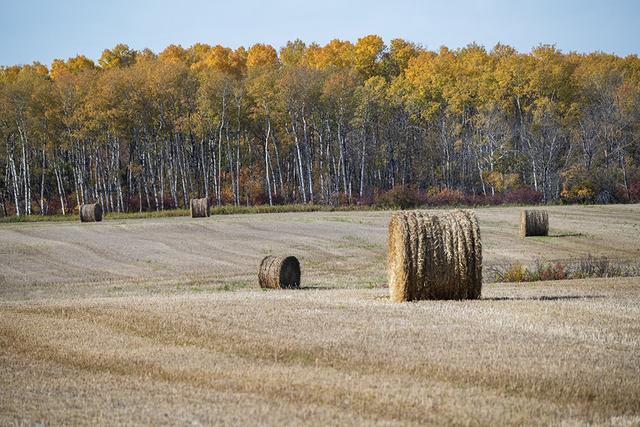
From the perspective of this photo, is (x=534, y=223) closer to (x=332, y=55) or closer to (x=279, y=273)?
(x=279, y=273)

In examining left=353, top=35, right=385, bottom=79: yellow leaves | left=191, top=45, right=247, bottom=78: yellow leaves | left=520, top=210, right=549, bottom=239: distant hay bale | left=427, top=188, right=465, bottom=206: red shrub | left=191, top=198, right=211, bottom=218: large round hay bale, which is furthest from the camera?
left=353, top=35, right=385, bottom=79: yellow leaves

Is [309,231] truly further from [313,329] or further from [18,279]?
[313,329]

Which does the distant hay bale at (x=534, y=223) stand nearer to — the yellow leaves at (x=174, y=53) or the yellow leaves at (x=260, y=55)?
the yellow leaves at (x=260, y=55)

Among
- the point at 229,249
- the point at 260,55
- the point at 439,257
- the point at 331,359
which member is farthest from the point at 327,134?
the point at 331,359

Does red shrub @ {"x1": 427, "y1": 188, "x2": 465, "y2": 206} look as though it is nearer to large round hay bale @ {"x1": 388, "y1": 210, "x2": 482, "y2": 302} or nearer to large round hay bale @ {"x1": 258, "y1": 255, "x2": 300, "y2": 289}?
large round hay bale @ {"x1": 258, "y1": 255, "x2": 300, "y2": 289}

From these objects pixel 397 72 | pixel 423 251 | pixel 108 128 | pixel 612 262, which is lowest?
pixel 612 262

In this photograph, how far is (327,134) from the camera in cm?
7738

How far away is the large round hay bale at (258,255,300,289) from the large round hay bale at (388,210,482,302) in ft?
24.7

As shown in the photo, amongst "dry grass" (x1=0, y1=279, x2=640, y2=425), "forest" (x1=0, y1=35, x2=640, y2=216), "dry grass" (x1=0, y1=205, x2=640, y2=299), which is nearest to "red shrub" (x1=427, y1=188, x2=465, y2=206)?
"forest" (x1=0, y1=35, x2=640, y2=216)

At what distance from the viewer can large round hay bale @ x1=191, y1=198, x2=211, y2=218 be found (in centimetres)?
5338

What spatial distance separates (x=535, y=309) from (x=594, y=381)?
566cm

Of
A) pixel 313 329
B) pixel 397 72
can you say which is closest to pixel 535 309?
pixel 313 329

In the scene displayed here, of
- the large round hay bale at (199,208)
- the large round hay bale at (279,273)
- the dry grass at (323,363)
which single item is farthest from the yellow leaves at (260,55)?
the dry grass at (323,363)

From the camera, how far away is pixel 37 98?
7162 centimetres
